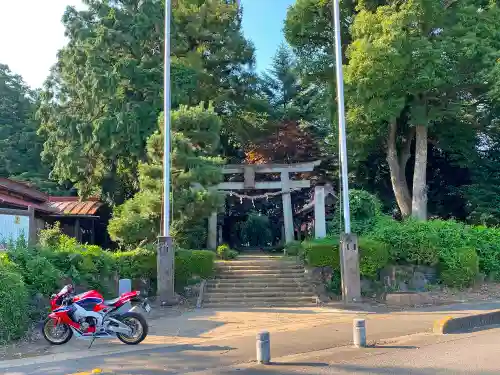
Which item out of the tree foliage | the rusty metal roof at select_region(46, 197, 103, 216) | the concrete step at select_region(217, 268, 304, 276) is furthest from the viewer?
the rusty metal roof at select_region(46, 197, 103, 216)

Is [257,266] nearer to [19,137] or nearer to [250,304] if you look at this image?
[250,304]

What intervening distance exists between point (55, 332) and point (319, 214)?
1373cm

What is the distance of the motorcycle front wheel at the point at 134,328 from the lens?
9.23 meters

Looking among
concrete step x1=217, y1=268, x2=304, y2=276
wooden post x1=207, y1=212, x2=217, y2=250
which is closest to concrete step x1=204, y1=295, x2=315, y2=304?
concrete step x1=217, y1=268, x2=304, y2=276

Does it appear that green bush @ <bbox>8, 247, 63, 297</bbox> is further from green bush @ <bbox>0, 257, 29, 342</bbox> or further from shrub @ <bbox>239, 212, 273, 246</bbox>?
shrub @ <bbox>239, 212, 273, 246</bbox>

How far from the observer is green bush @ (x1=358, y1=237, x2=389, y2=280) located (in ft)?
52.6

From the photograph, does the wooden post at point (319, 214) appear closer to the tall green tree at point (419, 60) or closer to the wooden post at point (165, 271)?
the tall green tree at point (419, 60)

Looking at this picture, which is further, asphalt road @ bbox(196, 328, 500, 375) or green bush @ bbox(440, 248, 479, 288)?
green bush @ bbox(440, 248, 479, 288)

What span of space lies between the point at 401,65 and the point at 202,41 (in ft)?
34.6

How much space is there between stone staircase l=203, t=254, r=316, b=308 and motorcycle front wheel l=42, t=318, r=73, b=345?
5901mm

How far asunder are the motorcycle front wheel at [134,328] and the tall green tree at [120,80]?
12.7 meters

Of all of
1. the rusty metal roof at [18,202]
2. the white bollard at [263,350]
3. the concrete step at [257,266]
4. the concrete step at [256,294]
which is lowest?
the white bollard at [263,350]

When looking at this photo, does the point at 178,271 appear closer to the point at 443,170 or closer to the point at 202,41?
the point at 202,41

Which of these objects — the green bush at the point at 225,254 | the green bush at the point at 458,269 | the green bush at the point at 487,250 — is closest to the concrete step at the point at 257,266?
the green bush at the point at 225,254
